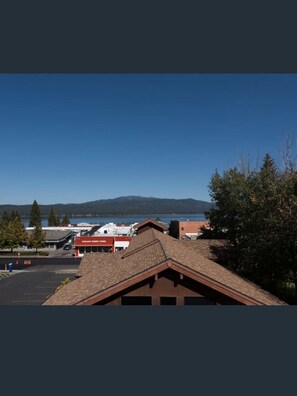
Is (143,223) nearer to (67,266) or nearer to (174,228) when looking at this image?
(67,266)

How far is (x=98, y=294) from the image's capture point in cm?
773

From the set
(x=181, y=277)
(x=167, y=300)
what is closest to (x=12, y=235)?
(x=167, y=300)

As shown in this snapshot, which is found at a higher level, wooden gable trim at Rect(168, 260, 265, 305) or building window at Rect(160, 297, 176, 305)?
wooden gable trim at Rect(168, 260, 265, 305)

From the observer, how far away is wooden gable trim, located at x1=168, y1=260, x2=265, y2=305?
7.94 meters

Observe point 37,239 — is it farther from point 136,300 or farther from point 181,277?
point 181,277

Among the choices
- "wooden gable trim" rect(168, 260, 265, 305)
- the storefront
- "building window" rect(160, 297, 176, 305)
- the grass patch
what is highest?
"wooden gable trim" rect(168, 260, 265, 305)

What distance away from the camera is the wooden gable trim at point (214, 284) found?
26.1ft

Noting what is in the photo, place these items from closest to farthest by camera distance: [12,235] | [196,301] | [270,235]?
[196,301]
[270,235]
[12,235]

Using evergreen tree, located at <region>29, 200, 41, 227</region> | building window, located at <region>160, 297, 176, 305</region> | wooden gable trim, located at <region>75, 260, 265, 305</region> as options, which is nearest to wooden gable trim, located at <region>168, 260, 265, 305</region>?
wooden gable trim, located at <region>75, 260, 265, 305</region>

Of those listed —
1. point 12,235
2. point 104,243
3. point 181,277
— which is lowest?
point 104,243

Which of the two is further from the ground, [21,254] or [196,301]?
[196,301]

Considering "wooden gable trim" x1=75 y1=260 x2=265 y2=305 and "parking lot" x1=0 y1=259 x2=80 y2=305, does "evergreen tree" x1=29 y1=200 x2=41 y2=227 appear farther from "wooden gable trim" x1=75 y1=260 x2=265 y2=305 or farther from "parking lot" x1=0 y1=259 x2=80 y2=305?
"wooden gable trim" x1=75 y1=260 x2=265 y2=305

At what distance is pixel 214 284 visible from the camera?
317 inches

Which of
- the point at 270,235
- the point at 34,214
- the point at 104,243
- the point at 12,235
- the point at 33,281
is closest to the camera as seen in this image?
the point at 270,235
